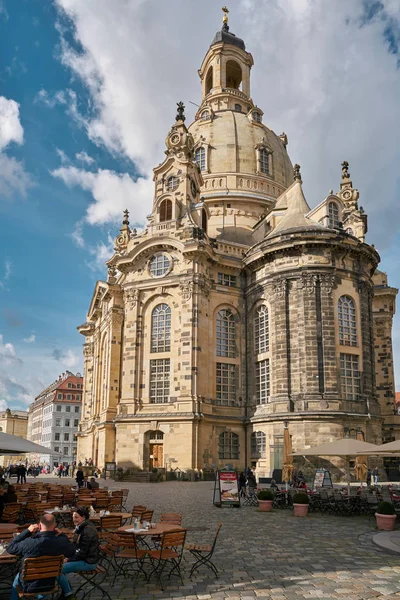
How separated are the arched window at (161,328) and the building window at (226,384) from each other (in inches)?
174

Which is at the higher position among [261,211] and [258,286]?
[261,211]

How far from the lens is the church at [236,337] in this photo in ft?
123

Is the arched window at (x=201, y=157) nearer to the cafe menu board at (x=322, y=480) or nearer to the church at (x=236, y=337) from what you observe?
the church at (x=236, y=337)

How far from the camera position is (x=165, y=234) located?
140 ft

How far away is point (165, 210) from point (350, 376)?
1963 cm

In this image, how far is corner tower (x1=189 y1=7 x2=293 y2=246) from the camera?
174 ft

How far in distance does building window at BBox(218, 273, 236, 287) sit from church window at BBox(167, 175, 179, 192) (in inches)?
345

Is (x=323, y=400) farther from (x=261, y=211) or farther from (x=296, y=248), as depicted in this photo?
(x=261, y=211)

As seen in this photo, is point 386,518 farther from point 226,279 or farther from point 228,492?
point 226,279

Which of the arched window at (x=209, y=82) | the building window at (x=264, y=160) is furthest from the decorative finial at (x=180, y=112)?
the arched window at (x=209, y=82)

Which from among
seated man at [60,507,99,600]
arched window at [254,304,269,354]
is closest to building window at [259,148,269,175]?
arched window at [254,304,269,354]

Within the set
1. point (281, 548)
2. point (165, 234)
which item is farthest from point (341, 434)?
point (281, 548)

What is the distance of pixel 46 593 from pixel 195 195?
42.4 meters

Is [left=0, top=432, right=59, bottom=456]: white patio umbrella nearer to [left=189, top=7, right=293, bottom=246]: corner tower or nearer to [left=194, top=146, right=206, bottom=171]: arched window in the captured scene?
[left=189, top=7, right=293, bottom=246]: corner tower
